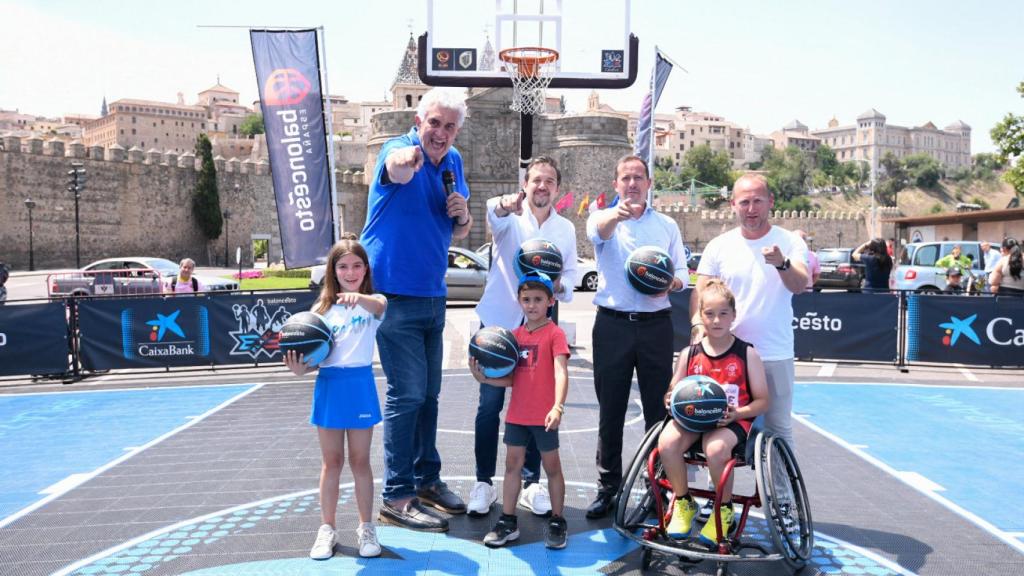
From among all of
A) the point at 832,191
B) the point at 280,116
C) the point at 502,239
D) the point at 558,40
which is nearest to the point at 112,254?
the point at 280,116

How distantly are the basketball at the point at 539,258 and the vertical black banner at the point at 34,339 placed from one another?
27.4 feet

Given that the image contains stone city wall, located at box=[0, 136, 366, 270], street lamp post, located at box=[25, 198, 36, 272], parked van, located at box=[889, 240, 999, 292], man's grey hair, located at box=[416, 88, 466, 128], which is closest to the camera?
man's grey hair, located at box=[416, 88, 466, 128]

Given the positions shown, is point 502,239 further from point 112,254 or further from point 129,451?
point 112,254

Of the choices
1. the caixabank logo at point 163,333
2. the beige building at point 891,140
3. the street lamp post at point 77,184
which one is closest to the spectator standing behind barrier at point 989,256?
the caixabank logo at point 163,333

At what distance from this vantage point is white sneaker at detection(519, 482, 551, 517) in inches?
179

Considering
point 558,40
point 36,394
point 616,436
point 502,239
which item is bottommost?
point 36,394

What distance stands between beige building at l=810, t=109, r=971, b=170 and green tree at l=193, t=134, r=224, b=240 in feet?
478

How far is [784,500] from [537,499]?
1.41m

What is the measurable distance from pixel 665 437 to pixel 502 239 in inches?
58.8

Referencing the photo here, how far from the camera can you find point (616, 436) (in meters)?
4.57

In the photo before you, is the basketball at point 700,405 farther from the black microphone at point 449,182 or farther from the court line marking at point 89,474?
the court line marking at point 89,474

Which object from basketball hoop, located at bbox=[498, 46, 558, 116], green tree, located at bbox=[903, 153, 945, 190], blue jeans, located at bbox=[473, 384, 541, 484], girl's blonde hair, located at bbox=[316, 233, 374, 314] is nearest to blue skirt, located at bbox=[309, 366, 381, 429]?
girl's blonde hair, located at bbox=[316, 233, 374, 314]

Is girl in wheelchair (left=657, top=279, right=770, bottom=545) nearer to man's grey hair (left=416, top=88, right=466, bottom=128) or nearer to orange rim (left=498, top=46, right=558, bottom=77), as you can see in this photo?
man's grey hair (left=416, top=88, right=466, bottom=128)

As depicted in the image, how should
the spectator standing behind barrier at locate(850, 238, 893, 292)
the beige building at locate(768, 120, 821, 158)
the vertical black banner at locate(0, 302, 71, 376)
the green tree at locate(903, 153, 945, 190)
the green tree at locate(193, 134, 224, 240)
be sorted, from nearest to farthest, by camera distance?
the vertical black banner at locate(0, 302, 71, 376) → the spectator standing behind barrier at locate(850, 238, 893, 292) → the green tree at locate(193, 134, 224, 240) → the green tree at locate(903, 153, 945, 190) → the beige building at locate(768, 120, 821, 158)
